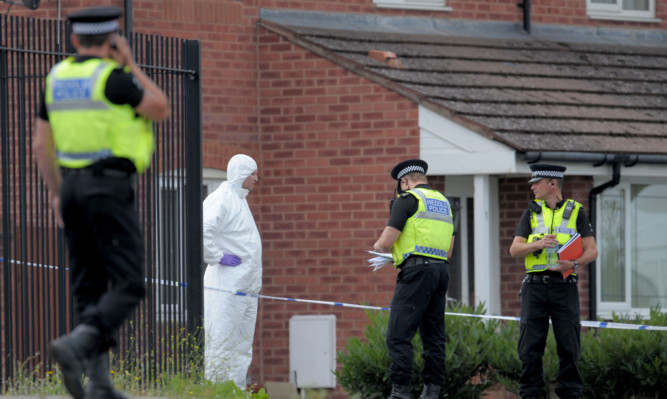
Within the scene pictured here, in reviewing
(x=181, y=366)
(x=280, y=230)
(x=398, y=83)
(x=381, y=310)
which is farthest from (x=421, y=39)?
(x=181, y=366)

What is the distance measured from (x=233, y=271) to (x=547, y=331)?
249cm

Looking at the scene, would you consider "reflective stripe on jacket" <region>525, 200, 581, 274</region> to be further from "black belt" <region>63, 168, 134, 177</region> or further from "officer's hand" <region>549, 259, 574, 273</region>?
"black belt" <region>63, 168, 134, 177</region>

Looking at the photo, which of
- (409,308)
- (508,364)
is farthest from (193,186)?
(508,364)

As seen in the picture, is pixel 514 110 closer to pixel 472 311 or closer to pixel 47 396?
pixel 472 311

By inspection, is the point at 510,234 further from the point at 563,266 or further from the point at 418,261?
the point at 418,261

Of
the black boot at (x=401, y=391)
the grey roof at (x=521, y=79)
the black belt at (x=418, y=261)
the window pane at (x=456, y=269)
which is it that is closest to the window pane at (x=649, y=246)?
the grey roof at (x=521, y=79)

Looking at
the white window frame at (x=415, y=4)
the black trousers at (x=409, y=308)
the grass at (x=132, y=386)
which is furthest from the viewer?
the white window frame at (x=415, y=4)

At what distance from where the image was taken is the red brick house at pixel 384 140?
42.1 feet

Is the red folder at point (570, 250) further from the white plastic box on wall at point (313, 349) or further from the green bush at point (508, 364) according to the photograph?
the white plastic box on wall at point (313, 349)

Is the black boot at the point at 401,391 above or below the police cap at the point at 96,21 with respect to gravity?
below

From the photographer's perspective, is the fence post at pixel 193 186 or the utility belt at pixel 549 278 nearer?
the utility belt at pixel 549 278

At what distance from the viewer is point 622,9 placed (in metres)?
16.0

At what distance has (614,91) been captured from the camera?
14.2 m

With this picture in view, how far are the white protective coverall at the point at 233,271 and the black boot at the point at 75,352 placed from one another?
4.65 meters
